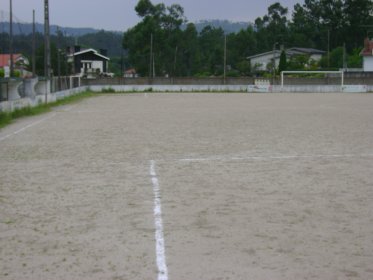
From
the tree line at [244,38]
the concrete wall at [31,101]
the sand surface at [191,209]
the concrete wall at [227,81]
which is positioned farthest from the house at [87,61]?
the sand surface at [191,209]

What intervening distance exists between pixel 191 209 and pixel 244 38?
10298 centimetres

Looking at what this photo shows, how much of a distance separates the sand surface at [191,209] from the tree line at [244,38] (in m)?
69.7

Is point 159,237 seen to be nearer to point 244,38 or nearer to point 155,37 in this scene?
point 155,37

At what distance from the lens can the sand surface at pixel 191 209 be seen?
5094 mm

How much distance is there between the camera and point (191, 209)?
7.10 metres

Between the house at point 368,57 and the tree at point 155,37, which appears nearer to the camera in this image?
the house at point 368,57

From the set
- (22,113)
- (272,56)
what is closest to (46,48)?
(22,113)

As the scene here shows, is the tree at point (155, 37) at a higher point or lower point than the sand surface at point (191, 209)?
higher

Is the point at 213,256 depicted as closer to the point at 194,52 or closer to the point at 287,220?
the point at 287,220

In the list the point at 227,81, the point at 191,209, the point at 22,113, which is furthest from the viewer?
the point at 227,81

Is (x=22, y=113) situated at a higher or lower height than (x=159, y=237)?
higher

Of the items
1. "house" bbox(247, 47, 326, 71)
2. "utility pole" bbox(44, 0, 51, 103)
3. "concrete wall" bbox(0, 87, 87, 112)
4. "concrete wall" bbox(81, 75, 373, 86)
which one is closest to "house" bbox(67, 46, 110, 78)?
"house" bbox(247, 47, 326, 71)

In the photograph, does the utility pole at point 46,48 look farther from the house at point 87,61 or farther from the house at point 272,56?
the house at point 272,56

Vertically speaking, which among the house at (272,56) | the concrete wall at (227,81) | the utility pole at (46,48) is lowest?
the concrete wall at (227,81)
